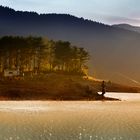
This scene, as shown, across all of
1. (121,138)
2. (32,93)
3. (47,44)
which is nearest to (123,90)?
(47,44)

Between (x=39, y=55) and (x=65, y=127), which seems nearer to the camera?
(x=65, y=127)

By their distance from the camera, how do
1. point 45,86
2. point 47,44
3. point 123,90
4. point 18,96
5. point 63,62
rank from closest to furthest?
point 18,96
point 45,86
point 123,90
point 47,44
point 63,62

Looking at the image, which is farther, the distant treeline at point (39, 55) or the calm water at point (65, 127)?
the distant treeline at point (39, 55)

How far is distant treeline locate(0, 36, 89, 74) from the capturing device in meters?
170

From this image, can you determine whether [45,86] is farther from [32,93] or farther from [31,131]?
[31,131]

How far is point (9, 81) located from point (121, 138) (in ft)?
249

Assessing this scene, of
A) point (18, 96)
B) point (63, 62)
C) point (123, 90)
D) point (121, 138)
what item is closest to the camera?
point (121, 138)

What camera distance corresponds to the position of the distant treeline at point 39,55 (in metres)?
170

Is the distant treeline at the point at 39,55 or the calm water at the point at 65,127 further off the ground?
the distant treeline at the point at 39,55

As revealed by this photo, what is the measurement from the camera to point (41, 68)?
602 feet

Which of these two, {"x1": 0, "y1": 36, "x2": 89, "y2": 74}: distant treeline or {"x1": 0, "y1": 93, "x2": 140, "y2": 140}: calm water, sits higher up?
{"x1": 0, "y1": 36, "x2": 89, "y2": 74}: distant treeline

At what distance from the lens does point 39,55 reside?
17725 centimetres

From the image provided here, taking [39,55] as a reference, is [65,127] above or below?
below

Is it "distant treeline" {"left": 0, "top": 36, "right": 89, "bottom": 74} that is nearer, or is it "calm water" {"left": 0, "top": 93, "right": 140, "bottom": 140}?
"calm water" {"left": 0, "top": 93, "right": 140, "bottom": 140}
